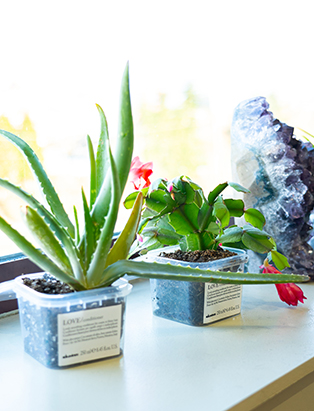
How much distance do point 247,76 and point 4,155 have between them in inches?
43.0

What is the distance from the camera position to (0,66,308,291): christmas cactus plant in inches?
20.9

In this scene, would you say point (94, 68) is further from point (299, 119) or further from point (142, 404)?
point (299, 119)

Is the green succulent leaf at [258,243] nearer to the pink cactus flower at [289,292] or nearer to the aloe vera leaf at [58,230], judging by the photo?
the pink cactus flower at [289,292]

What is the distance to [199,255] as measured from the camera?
2.44ft

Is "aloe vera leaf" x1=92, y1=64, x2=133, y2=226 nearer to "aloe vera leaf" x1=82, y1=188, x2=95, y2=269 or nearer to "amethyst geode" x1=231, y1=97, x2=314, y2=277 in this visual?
"aloe vera leaf" x1=82, y1=188, x2=95, y2=269

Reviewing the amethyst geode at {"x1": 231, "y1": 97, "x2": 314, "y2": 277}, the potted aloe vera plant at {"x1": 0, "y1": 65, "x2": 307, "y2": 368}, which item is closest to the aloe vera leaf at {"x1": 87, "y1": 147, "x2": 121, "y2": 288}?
the potted aloe vera plant at {"x1": 0, "y1": 65, "x2": 307, "y2": 368}

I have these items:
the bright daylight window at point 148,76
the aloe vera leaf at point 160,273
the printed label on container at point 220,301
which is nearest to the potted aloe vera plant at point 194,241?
the printed label on container at point 220,301

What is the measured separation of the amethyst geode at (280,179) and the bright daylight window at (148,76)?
0.34 metres

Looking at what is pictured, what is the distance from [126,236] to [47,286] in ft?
0.40

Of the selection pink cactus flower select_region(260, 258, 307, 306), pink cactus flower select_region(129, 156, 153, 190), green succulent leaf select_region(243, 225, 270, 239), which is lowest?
pink cactus flower select_region(260, 258, 307, 306)

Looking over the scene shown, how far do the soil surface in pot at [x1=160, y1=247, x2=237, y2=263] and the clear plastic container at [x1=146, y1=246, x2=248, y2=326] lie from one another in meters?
0.02

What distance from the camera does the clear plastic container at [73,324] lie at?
0.53 metres

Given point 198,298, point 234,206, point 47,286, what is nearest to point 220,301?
point 198,298

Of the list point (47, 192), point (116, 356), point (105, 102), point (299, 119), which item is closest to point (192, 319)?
point (116, 356)
